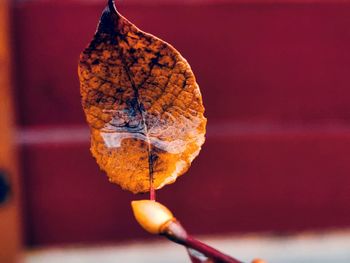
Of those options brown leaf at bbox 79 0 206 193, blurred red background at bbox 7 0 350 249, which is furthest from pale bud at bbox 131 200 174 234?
blurred red background at bbox 7 0 350 249

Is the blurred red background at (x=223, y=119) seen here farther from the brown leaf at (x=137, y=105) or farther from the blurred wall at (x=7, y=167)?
the brown leaf at (x=137, y=105)

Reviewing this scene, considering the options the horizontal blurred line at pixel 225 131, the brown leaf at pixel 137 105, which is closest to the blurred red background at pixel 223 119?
the horizontal blurred line at pixel 225 131

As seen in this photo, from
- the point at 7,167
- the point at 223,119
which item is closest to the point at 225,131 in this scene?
the point at 223,119

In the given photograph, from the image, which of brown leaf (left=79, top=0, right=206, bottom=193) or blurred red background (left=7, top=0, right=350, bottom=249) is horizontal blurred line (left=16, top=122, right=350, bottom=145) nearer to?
blurred red background (left=7, top=0, right=350, bottom=249)

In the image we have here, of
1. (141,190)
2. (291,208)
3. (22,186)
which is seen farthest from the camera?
(291,208)

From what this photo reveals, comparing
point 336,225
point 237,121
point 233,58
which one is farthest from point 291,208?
point 233,58

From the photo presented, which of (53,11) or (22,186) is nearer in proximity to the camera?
(53,11)

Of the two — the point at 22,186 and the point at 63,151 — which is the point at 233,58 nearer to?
the point at 63,151
